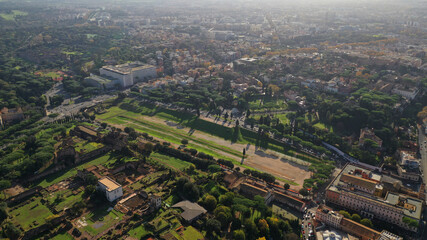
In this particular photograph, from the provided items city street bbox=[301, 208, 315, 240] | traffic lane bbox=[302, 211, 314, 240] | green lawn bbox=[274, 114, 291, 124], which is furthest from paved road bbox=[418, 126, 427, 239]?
green lawn bbox=[274, 114, 291, 124]

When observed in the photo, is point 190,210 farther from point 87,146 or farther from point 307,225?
point 87,146

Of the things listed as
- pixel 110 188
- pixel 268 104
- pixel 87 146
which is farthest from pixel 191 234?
pixel 268 104

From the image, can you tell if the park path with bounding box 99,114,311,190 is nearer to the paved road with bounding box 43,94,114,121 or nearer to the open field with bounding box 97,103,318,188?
the open field with bounding box 97,103,318,188

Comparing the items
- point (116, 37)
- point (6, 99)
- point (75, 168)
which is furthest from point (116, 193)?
point (116, 37)

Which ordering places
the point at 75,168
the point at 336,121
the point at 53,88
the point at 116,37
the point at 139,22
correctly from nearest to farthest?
the point at 75,168 → the point at 336,121 → the point at 53,88 → the point at 116,37 → the point at 139,22

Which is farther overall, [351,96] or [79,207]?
[351,96]

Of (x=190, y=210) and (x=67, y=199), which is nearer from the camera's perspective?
(x=190, y=210)

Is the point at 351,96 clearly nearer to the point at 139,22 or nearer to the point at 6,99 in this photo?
the point at 6,99
